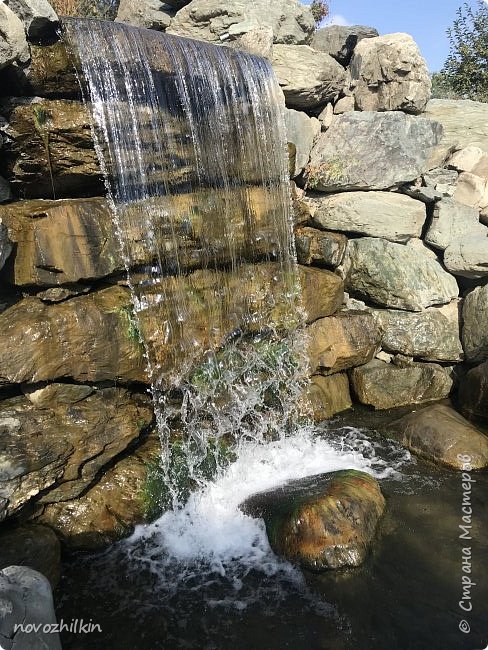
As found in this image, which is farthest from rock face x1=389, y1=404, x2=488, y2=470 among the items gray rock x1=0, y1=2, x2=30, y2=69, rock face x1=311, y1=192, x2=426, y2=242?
gray rock x1=0, y1=2, x2=30, y2=69

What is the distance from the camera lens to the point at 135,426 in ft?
16.4

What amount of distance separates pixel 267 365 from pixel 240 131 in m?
2.81

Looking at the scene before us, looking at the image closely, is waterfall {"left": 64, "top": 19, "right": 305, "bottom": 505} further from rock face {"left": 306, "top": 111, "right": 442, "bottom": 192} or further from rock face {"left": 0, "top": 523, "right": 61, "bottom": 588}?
rock face {"left": 0, "top": 523, "right": 61, "bottom": 588}

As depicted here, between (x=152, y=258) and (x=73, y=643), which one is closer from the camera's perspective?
(x=73, y=643)

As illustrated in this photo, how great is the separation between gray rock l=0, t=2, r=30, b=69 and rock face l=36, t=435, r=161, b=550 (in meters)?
3.70

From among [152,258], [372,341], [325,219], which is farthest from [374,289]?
[152,258]

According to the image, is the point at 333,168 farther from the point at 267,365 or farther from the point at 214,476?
the point at 214,476

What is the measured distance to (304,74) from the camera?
767cm

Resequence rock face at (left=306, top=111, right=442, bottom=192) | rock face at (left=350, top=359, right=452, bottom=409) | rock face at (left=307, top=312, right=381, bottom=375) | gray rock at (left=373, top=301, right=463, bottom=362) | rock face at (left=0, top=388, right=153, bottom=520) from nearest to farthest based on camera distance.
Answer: rock face at (left=0, top=388, right=153, bottom=520) → rock face at (left=307, top=312, right=381, bottom=375) → rock face at (left=350, top=359, right=452, bottom=409) → gray rock at (left=373, top=301, right=463, bottom=362) → rock face at (left=306, top=111, right=442, bottom=192)

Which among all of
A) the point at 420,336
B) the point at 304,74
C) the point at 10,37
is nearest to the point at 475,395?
the point at 420,336

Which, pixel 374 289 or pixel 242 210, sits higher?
pixel 242 210

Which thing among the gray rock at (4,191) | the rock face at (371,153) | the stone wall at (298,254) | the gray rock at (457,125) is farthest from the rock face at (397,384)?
the gray rock at (4,191)

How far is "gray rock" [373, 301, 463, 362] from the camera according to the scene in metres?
7.17

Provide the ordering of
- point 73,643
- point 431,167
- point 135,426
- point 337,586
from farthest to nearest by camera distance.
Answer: point 431,167, point 135,426, point 337,586, point 73,643
